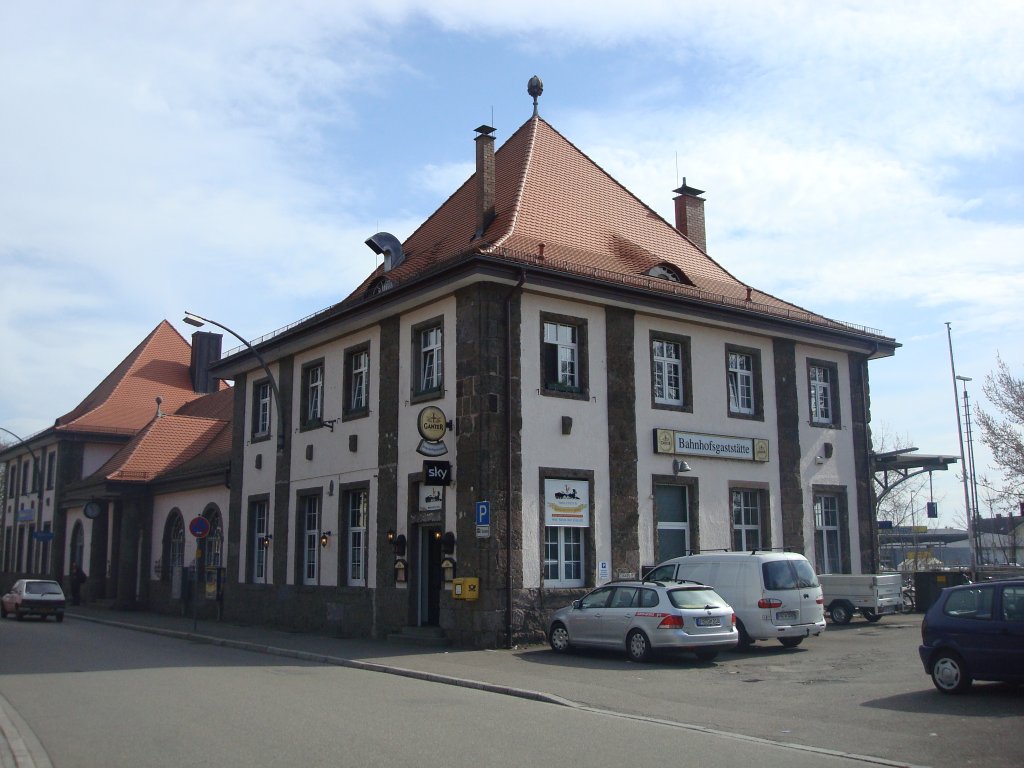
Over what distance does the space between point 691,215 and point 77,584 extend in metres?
28.4

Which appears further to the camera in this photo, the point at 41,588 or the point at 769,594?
the point at 41,588

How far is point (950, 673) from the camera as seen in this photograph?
12430mm

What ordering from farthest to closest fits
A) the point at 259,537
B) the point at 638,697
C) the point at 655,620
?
1. the point at 259,537
2. the point at 655,620
3. the point at 638,697

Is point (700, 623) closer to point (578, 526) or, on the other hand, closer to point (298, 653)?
point (578, 526)

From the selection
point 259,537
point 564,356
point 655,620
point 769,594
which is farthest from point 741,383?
point 259,537

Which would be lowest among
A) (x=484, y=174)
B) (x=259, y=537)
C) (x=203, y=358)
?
(x=259, y=537)

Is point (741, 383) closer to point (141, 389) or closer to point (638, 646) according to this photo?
point (638, 646)

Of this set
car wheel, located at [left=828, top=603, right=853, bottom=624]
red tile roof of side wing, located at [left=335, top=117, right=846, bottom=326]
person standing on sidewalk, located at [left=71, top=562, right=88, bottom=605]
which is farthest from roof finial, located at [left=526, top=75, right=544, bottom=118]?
person standing on sidewalk, located at [left=71, top=562, right=88, bottom=605]

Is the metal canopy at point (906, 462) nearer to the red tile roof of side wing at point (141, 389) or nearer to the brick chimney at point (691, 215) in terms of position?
the brick chimney at point (691, 215)

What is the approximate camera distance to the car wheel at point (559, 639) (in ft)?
61.1

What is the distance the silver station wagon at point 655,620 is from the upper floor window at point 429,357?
6479 mm

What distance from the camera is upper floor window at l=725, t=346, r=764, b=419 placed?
25.5 metres

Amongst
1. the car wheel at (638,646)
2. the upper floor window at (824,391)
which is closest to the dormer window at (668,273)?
the upper floor window at (824,391)

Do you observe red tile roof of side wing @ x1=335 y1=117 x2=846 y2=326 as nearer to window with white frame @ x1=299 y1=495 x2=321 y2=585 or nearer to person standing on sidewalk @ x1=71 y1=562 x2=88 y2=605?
window with white frame @ x1=299 y1=495 x2=321 y2=585
